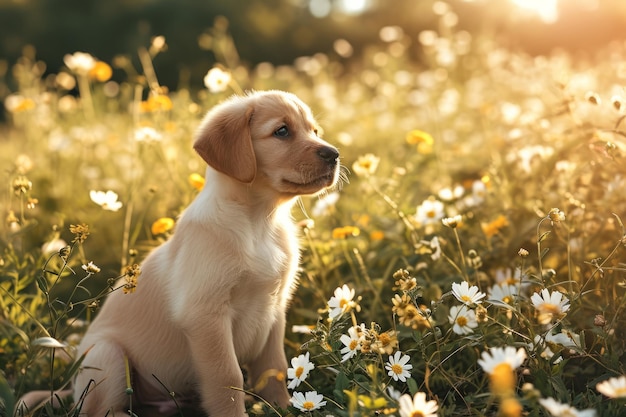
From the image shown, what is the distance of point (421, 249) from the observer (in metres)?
2.77

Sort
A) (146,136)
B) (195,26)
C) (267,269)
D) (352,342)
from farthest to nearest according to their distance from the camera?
(195,26)
(146,136)
(267,269)
(352,342)

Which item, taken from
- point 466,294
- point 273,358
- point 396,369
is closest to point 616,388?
point 466,294

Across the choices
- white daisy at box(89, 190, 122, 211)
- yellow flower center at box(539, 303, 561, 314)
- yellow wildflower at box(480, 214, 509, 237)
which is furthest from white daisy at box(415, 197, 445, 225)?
white daisy at box(89, 190, 122, 211)

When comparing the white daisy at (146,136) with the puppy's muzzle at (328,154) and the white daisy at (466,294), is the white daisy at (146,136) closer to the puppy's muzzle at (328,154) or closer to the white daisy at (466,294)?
the puppy's muzzle at (328,154)

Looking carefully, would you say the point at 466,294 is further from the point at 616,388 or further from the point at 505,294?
the point at 616,388

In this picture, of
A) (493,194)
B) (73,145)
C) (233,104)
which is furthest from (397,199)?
(73,145)

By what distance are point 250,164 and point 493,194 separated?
1452 mm

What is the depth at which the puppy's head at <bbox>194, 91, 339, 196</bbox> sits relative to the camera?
254 centimetres

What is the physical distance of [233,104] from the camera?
2.76 m

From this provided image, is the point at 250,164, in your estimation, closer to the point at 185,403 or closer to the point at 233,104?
the point at 233,104

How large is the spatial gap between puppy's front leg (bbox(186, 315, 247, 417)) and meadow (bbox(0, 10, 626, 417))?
6.3 inches

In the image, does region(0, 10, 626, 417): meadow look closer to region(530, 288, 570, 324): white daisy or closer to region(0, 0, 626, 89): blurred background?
A: region(530, 288, 570, 324): white daisy

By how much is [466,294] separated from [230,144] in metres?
1.04

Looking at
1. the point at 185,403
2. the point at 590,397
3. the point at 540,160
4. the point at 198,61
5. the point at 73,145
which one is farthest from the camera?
the point at 198,61
